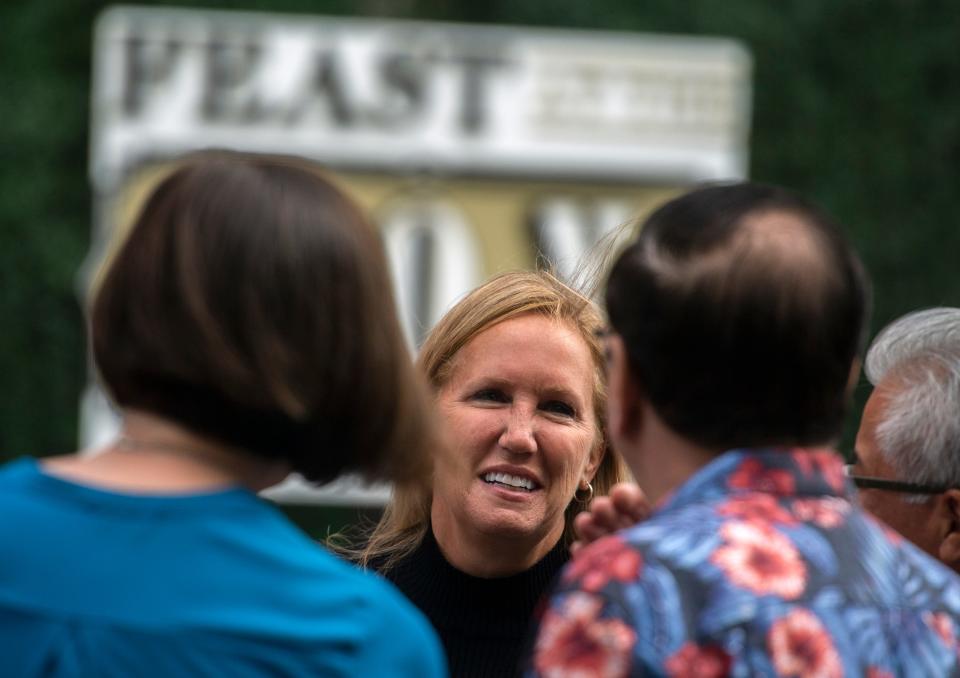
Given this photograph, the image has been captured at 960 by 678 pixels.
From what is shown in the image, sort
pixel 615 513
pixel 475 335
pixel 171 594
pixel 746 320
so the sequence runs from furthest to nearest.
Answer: pixel 475 335
pixel 615 513
pixel 746 320
pixel 171 594

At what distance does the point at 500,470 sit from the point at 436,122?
7.36 m

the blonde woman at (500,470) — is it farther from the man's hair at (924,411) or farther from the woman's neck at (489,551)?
the man's hair at (924,411)

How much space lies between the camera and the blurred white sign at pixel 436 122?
992 cm

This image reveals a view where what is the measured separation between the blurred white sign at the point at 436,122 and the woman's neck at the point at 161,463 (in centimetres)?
811

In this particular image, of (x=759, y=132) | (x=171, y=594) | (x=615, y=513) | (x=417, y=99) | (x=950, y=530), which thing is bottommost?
(x=759, y=132)

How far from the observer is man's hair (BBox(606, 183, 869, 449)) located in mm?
1627

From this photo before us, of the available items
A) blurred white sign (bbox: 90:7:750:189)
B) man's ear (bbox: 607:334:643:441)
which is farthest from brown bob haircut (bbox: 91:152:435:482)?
blurred white sign (bbox: 90:7:750:189)

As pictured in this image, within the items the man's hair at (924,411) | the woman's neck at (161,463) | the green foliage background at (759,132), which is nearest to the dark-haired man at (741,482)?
the woman's neck at (161,463)

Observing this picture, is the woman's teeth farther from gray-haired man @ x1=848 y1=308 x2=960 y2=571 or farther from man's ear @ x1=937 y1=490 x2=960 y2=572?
man's ear @ x1=937 y1=490 x2=960 y2=572

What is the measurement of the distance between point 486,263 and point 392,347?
820cm

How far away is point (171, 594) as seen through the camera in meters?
1.48

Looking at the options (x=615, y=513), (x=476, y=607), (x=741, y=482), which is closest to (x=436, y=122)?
(x=476, y=607)

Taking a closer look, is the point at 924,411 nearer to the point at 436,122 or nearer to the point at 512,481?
the point at 512,481

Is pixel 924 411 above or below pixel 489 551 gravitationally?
above
